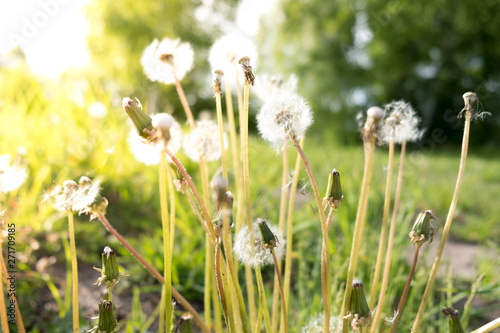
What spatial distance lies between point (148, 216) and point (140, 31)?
7.71 m

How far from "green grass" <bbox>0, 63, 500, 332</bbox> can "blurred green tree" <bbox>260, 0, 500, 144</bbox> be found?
7816 millimetres

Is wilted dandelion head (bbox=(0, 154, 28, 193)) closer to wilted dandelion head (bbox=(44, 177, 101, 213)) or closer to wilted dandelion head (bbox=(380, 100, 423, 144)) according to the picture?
wilted dandelion head (bbox=(44, 177, 101, 213))

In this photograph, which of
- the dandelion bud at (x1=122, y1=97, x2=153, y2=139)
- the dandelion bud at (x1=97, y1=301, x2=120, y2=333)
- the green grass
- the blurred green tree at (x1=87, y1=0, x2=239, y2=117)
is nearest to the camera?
the dandelion bud at (x1=122, y1=97, x2=153, y2=139)

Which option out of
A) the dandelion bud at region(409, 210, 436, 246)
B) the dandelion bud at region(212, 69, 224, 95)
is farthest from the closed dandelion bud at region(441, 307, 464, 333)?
the dandelion bud at region(212, 69, 224, 95)

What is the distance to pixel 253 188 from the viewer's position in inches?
74.3

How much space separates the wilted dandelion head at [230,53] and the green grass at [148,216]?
0.31m

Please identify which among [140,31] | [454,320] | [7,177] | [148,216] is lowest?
[148,216]

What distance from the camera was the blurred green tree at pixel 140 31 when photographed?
880cm

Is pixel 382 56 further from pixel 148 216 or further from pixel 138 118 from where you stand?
pixel 138 118

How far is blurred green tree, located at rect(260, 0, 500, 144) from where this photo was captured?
33.7 feet

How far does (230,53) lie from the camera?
2.77ft

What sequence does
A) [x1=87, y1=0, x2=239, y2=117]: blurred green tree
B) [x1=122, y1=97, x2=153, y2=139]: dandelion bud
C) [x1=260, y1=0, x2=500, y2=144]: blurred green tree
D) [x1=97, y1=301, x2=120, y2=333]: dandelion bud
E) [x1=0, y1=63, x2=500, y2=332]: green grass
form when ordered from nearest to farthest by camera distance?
[x1=122, y1=97, x2=153, y2=139]: dandelion bud < [x1=97, y1=301, x2=120, y2=333]: dandelion bud < [x1=0, y1=63, x2=500, y2=332]: green grass < [x1=87, y1=0, x2=239, y2=117]: blurred green tree < [x1=260, y1=0, x2=500, y2=144]: blurred green tree

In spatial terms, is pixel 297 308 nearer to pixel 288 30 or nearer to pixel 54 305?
pixel 54 305

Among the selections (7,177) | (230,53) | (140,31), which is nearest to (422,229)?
(230,53)
